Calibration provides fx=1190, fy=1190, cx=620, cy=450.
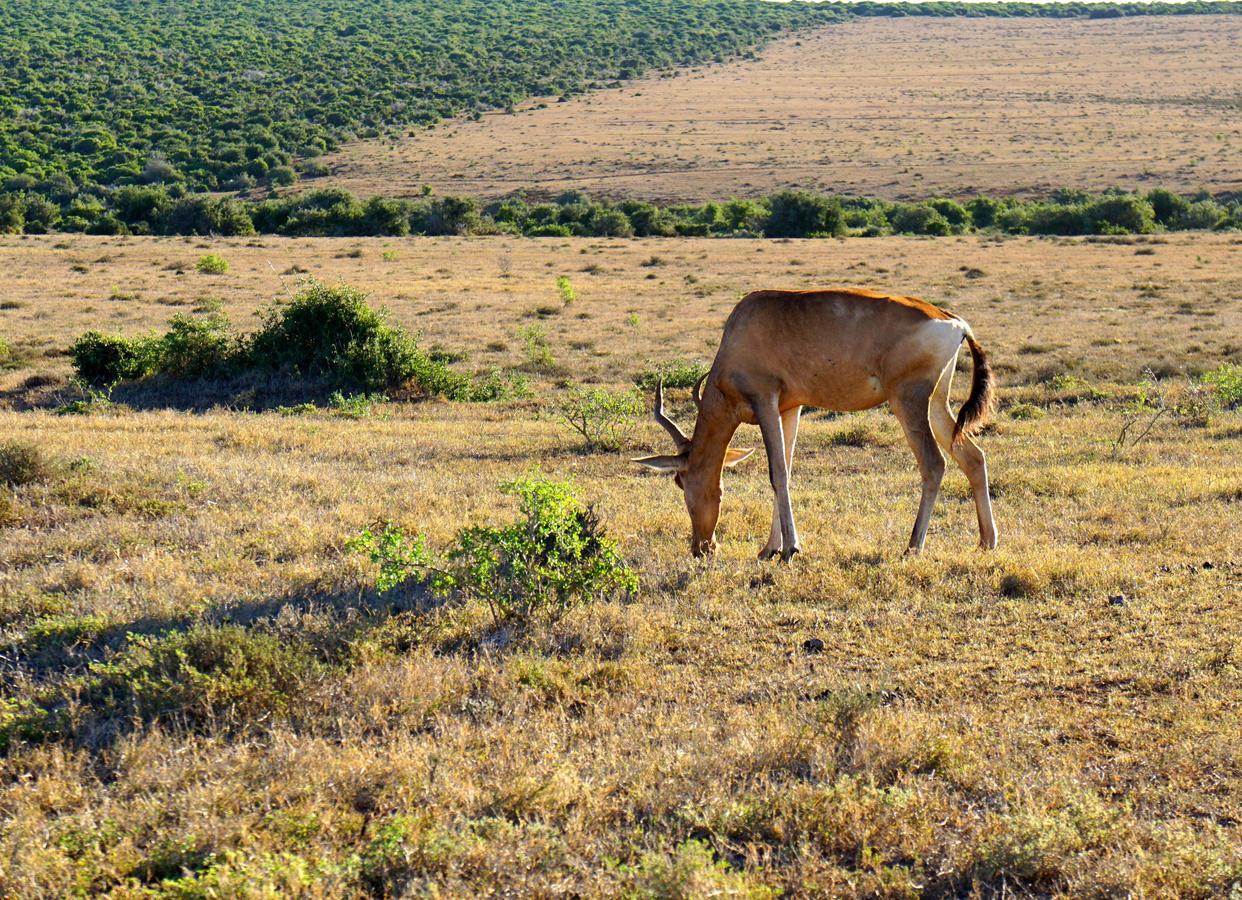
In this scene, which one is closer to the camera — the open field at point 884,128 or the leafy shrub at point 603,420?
the leafy shrub at point 603,420

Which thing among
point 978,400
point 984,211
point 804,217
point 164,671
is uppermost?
point 984,211

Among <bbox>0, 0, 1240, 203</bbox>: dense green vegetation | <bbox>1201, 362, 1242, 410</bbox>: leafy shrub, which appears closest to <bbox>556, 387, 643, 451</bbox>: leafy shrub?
<bbox>1201, 362, 1242, 410</bbox>: leafy shrub

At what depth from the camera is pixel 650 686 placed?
593 centimetres

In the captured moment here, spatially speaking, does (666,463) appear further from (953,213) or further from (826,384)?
(953,213)

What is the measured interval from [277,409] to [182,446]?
4377 mm

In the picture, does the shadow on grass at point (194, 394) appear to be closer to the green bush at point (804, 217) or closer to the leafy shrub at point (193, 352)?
the leafy shrub at point (193, 352)

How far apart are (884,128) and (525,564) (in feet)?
296

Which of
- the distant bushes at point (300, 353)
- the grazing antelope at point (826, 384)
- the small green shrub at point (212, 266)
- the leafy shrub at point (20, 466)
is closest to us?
the grazing antelope at point (826, 384)

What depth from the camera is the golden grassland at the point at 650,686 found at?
13.9 feet

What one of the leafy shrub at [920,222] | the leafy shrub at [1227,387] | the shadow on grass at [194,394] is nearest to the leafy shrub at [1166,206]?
the leafy shrub at [920,222]

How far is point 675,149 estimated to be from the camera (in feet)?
278

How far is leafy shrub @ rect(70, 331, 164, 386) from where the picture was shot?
18000 mm

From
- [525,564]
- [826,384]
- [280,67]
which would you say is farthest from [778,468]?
[280,67]

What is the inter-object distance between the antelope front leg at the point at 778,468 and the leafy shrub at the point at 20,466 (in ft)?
19.2
